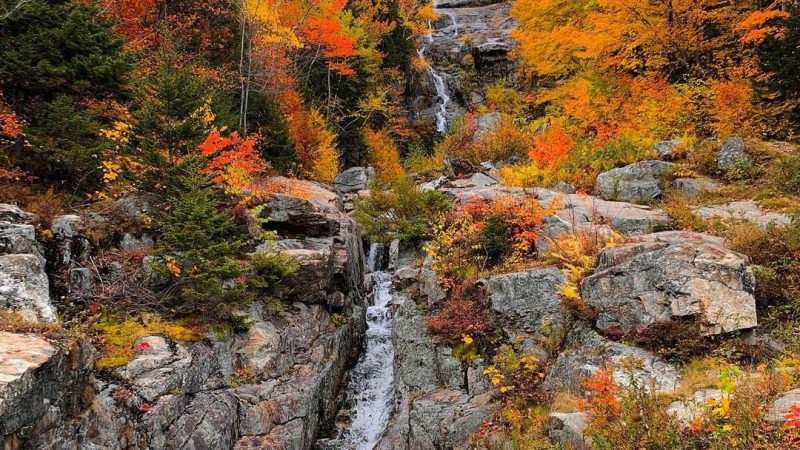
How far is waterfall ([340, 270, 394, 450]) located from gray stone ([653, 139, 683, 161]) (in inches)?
418

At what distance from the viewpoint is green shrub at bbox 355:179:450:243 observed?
47.5ft

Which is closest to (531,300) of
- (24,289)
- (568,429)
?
(568,429)

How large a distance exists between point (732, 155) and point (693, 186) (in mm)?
1710

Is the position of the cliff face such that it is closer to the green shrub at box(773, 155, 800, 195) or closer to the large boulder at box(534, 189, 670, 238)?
the large boulder at box(534, 189, 670, 238)

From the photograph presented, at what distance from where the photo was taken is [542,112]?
86.8 ft

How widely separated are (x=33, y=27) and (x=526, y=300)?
12.9 meters

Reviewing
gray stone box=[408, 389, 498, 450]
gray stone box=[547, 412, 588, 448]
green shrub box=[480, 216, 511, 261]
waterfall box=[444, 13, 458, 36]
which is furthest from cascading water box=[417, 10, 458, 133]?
gray stone box=[547, 412, 588, 448]

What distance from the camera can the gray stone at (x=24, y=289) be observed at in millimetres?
6801

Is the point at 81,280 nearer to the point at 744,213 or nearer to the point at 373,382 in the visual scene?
the point at 373,382

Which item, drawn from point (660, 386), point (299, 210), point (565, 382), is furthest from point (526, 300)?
point (299, 210)

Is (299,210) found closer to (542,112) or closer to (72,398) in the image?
(72,398)

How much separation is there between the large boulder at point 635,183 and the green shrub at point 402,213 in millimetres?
4948

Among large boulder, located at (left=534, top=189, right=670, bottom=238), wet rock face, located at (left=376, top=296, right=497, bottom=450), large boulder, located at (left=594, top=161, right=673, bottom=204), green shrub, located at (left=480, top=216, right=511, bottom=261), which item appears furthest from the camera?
large boulder, located at (left=594, top=161, right=673, bottom=204)

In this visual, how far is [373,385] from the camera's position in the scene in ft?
44.4
